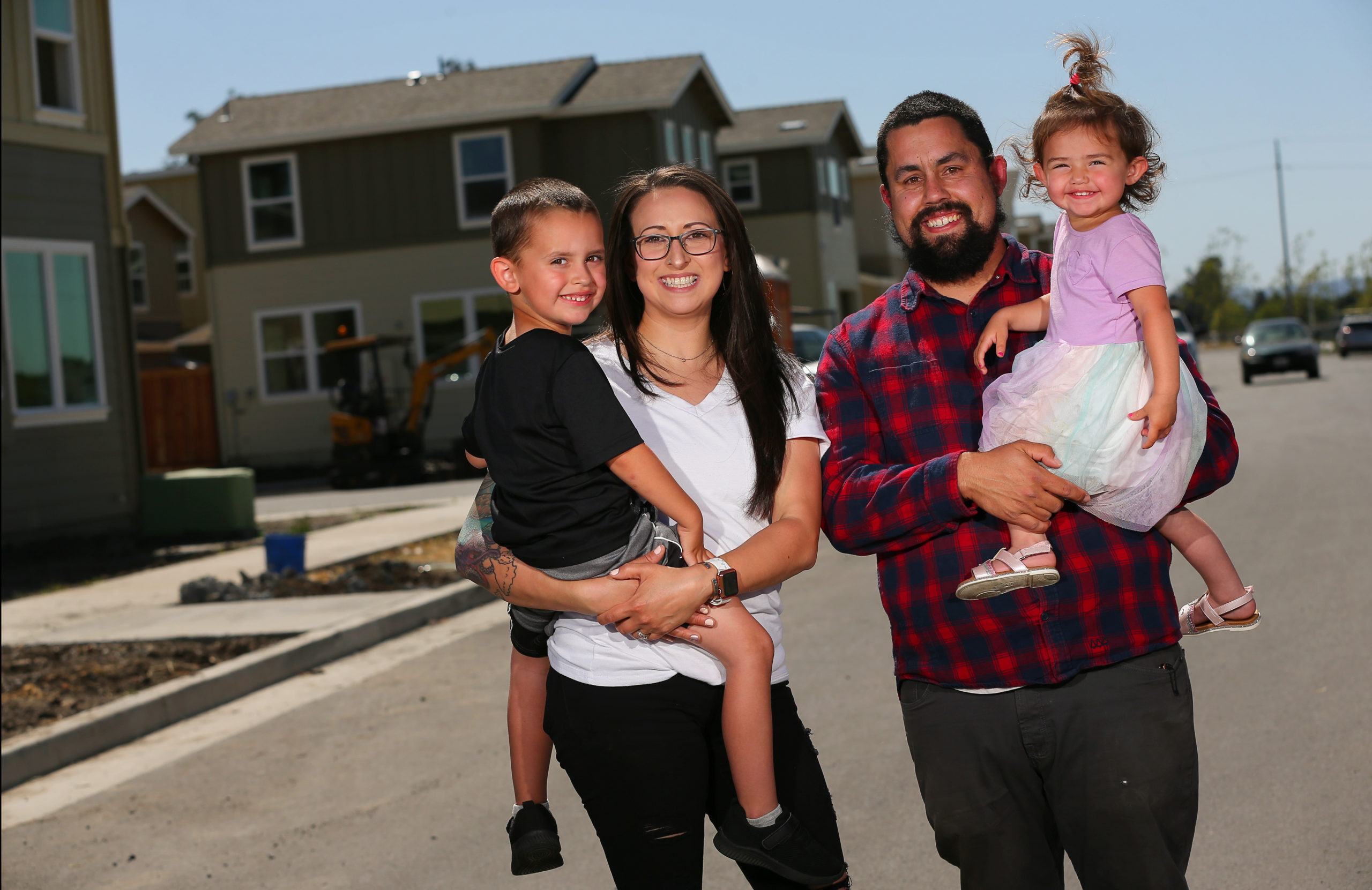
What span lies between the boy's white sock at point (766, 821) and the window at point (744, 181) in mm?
35415

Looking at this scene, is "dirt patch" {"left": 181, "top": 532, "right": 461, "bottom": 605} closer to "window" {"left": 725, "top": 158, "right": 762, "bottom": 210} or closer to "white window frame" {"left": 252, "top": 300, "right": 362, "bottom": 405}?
"white window frame" {"left": 252, "top": 300, "right": 362, "bottom": 405}

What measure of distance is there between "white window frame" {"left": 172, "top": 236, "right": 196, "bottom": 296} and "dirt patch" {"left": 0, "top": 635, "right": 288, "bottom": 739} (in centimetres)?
3375

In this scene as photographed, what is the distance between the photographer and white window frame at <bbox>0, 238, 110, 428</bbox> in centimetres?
1506

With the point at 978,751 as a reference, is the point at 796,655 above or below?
below

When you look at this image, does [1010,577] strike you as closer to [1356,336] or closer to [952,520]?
[952,520]

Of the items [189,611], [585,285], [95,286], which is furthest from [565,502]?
[95,286]

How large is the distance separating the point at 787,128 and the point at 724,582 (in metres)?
36.2

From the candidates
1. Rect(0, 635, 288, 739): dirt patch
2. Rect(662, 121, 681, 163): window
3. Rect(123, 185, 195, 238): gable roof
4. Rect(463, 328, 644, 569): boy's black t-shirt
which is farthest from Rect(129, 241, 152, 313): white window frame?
Rect(463, 328, 644, 569): boy's black t-shirt

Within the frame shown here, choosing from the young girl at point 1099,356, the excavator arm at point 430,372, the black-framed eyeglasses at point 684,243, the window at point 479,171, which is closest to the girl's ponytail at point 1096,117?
the young girl at point 1099,356

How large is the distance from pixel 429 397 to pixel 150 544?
8.95 meters

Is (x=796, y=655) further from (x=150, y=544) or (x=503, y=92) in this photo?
(x=503, y=92)

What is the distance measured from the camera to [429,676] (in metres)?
8.23

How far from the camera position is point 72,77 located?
16.2m

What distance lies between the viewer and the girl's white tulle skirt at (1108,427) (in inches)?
104
